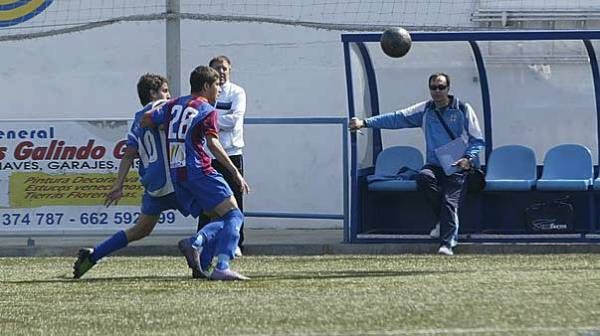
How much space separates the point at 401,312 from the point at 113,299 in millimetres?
2172

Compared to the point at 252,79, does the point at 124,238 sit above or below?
below

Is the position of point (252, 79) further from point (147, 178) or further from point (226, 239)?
point (226, 239)

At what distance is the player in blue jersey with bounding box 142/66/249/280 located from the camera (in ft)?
36.0

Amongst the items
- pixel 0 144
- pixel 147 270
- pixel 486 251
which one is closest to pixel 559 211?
pixel 486 251

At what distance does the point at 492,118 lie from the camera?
15703 mm

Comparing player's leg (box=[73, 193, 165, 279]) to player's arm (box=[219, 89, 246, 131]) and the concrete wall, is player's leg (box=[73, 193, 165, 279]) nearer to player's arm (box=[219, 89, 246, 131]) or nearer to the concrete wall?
player's arm (box=[219, 89, 246, 131])

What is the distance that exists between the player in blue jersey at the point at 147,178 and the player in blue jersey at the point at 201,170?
439 mm

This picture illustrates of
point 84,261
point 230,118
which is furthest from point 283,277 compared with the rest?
point 230,118

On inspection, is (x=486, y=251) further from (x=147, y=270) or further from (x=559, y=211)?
(x=147, y=270)

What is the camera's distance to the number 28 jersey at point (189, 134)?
11.0 metres

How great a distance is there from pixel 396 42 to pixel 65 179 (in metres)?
4.00

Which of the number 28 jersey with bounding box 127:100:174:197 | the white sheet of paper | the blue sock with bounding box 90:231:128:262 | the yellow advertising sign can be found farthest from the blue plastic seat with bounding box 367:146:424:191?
the blue sock with bounding box 90:231:128:262

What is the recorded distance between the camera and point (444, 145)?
45.5ft

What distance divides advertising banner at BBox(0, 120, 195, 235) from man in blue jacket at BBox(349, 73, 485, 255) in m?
2.68
